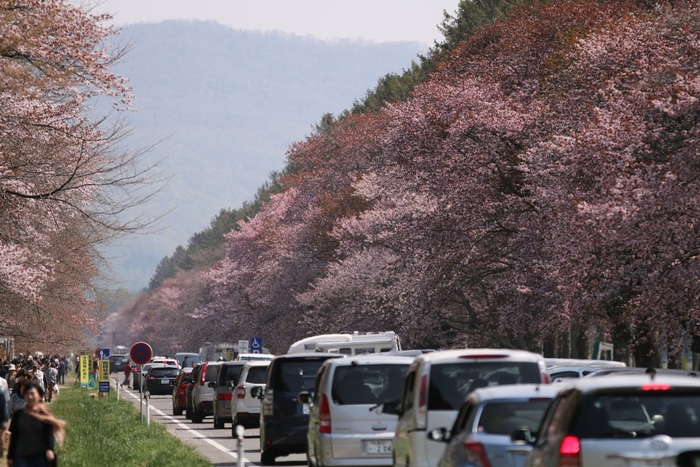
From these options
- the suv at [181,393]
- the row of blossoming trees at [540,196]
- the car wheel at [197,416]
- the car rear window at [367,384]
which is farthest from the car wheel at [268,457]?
the suv at [181,393]

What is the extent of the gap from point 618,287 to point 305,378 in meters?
10.0

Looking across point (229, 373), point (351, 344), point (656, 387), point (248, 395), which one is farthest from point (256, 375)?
point (656, 387)

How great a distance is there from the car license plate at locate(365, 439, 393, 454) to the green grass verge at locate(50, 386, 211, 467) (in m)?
4.18

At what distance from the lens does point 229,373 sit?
108 feet

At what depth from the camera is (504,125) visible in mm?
37312

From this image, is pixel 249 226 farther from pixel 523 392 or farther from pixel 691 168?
pixel 523 392

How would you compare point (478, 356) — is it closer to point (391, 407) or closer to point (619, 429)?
point (391, 407)

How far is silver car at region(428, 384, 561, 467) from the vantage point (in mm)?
10492

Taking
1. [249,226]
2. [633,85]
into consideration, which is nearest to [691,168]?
[633,85]

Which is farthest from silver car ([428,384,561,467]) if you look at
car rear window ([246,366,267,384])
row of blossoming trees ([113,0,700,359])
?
car rear window ([246,366,267,384])

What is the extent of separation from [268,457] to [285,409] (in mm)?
830

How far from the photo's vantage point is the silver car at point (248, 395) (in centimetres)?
2858

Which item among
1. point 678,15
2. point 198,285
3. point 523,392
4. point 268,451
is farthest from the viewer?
point 198,285

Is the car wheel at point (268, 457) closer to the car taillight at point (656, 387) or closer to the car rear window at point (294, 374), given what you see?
the car rear window at point (294, 374)
